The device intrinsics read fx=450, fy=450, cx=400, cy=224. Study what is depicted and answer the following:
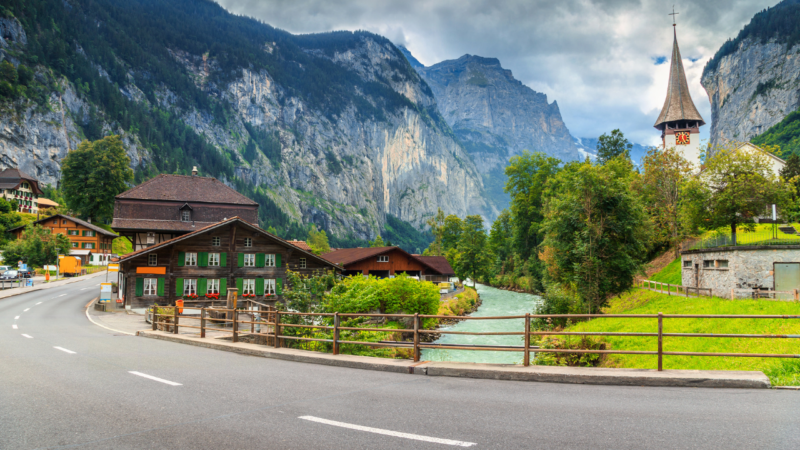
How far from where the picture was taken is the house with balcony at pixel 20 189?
9638 cm

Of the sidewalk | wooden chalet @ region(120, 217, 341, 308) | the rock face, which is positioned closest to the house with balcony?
the sidewalk

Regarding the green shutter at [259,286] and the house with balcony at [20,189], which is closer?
the green shutter at [259,286]

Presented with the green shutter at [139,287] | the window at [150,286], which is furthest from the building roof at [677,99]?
the green shutter at [139,287]

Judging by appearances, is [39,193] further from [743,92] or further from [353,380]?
[743,92]

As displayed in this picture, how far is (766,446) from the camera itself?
4.60 m

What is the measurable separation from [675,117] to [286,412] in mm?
88037

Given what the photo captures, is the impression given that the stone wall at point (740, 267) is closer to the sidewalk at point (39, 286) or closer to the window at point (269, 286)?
the window at point (269, 286)

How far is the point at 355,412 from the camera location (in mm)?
6230

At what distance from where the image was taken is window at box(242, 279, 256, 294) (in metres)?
38.6

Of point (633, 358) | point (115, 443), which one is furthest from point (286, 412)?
point (633, 358)

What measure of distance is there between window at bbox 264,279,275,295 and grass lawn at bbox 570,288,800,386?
984 inches

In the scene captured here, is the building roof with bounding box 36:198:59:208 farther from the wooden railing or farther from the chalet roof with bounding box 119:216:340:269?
the wooden railing

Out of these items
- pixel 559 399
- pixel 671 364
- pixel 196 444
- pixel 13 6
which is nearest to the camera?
pixel 196 444

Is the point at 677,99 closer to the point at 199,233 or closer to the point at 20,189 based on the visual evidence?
the point at 199,233
